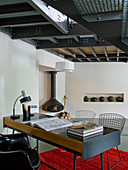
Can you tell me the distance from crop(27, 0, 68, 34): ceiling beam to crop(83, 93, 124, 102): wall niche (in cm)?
535

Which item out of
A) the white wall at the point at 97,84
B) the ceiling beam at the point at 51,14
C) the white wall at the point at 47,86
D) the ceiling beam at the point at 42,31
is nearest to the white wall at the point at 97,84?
the white wall at the point at 97,84

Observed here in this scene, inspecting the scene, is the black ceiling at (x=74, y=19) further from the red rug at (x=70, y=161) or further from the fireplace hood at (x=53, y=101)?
the fireplace hood at (x=53, y=101)

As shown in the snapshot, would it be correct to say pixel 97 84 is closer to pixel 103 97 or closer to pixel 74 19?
pixel 103 97

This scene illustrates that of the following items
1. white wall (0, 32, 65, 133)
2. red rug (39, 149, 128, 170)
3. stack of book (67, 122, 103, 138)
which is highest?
white wall (0, 32, 65, 133)

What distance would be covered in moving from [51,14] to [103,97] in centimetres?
615

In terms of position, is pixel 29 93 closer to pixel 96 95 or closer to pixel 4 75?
pixel 4 75

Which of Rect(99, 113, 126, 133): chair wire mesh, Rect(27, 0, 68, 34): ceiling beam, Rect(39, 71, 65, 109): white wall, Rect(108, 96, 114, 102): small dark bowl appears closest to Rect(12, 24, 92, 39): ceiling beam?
Rect(27, 0, 68, 34): ceiling beam

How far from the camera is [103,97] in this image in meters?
8.23

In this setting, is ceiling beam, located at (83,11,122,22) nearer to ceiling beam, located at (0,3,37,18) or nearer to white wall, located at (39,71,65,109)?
ceiling beam, located at (0,3,37,18)

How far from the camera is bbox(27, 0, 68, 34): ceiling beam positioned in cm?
231

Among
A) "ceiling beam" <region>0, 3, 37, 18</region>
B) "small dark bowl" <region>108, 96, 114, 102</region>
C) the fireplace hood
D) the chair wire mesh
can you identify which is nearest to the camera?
"ceiling beam" <region>0, 3, 37, 18</region>

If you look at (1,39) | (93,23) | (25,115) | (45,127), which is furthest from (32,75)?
(93,23)

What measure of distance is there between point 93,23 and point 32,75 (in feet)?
11.4

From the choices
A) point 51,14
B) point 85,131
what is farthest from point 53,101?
point 85,131
